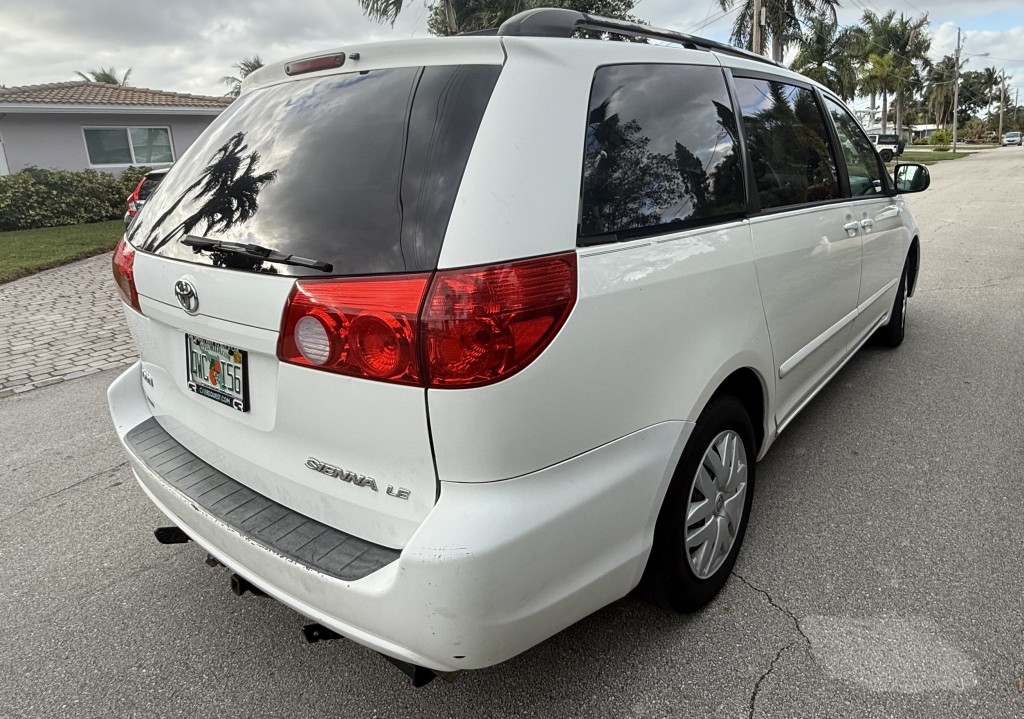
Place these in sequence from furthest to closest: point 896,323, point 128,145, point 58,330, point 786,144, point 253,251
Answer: point 128,145 < point 58,330 < point 896,323 < point 786,144 < point 253,251

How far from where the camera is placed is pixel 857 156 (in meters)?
3.87

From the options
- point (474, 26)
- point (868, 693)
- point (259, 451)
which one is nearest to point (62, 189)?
point (474, 26)

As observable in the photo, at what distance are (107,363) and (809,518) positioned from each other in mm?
5362

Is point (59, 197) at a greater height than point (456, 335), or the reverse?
point (59, 197)

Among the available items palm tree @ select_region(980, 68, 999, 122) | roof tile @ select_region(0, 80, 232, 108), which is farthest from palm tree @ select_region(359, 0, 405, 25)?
palm tree @ select_region(980, 68, 999, 122)

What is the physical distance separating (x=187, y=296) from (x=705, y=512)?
170 cm

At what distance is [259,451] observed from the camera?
6.11 ft

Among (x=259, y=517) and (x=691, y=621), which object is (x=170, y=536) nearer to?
(x=259, y=517)

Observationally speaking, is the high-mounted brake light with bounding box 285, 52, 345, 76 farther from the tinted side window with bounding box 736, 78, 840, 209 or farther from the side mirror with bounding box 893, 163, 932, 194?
the side mirror with bounding box 893, 163, 932, 194

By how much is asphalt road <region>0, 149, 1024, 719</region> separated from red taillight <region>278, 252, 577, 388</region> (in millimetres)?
1100

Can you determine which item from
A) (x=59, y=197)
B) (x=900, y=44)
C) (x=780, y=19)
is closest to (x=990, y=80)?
(x=900, y=44)

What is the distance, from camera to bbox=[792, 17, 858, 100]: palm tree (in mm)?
33438

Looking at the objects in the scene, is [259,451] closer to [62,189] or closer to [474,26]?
[62,189]

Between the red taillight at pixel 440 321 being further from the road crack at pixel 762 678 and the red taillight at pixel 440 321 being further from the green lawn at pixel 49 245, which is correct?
the green lawn at pixel 49 245
